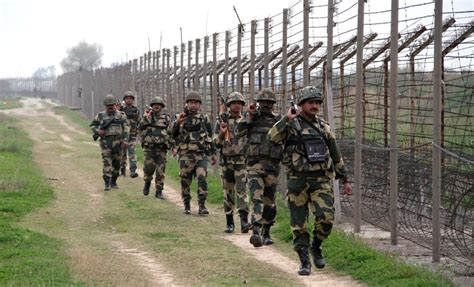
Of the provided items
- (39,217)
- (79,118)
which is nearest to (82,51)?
(79,118)

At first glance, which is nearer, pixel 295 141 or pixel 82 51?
pixel 295 141

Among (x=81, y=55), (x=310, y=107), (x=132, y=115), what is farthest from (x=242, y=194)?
(x=81, y=55)

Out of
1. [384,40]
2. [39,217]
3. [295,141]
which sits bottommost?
[39,217]

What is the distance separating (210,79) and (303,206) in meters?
13.4

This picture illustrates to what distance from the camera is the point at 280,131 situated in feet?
27.8

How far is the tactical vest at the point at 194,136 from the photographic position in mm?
13258

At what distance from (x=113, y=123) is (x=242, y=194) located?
19.6 feet

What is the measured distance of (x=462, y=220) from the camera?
8.62m

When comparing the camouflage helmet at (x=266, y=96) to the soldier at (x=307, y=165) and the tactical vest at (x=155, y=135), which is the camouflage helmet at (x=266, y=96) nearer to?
the soldier at (x=307, y=165)

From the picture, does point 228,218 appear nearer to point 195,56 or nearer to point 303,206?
point 303,206

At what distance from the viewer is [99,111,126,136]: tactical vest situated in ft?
55.2

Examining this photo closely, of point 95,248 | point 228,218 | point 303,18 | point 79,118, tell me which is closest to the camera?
point 95,248

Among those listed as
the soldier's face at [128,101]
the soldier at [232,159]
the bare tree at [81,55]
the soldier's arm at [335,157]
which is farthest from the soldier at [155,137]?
the bare tree at [81,55]

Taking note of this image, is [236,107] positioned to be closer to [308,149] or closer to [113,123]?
[308,149]
